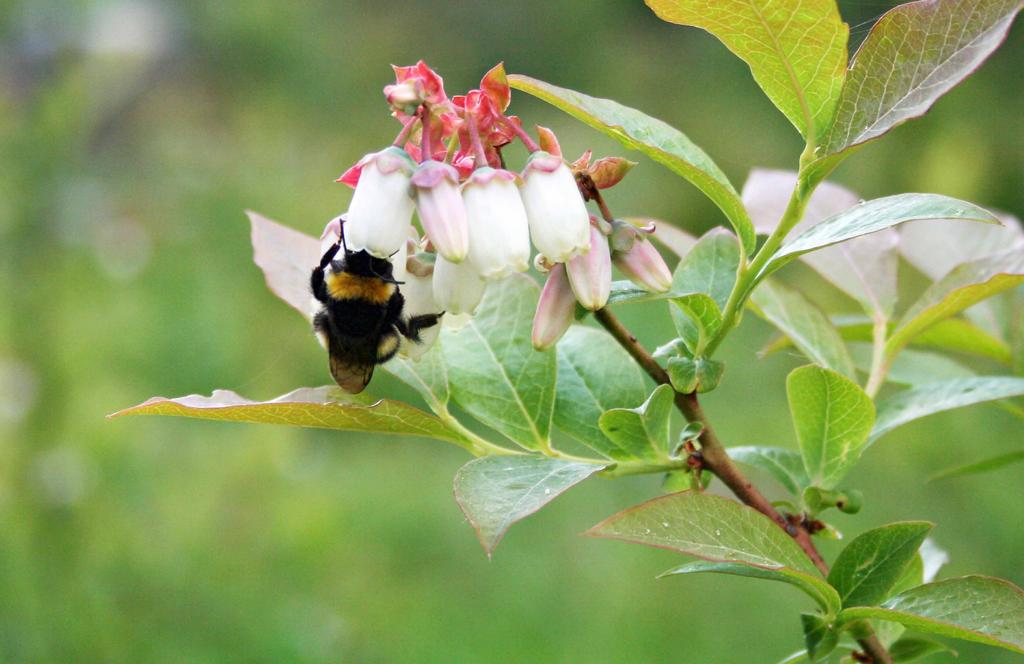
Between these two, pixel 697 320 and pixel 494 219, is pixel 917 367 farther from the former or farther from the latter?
pixel 494 219

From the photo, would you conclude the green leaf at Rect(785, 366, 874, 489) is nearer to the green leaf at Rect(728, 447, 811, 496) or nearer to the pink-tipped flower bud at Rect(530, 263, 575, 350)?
the green leaf at Rect(728, 447, 811, 496)

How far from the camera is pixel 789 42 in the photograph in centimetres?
58

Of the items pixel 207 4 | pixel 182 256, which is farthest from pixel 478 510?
pixel 207 4

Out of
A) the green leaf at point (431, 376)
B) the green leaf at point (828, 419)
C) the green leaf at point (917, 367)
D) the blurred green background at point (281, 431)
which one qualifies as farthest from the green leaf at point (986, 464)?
the blurred green background at point (281, 431)

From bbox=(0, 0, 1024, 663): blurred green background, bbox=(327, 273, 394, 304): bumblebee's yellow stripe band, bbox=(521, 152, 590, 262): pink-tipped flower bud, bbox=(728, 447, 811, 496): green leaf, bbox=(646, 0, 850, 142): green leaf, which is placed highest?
bbox=(646, 0, 850, 142): green leaf

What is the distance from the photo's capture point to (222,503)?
234 centimetres

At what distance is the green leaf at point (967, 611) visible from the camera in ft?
1.80

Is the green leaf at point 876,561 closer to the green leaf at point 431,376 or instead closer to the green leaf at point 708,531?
the green leaf at point 708,531

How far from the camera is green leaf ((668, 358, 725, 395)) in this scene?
624mm

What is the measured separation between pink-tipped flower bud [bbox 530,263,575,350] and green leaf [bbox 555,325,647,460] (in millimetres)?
89

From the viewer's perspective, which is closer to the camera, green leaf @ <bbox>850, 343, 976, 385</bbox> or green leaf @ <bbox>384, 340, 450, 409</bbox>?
green leaf @ <bbox>384, 340, 450, 409</bbox>

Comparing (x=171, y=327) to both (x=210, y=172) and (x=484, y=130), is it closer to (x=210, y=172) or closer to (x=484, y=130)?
(x=210, y=172)

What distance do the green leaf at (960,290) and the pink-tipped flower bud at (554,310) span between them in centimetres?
27

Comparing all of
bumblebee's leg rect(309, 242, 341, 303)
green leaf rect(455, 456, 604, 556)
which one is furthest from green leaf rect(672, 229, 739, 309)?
bumblebee's leg rect(309, 242, 341, 303)
